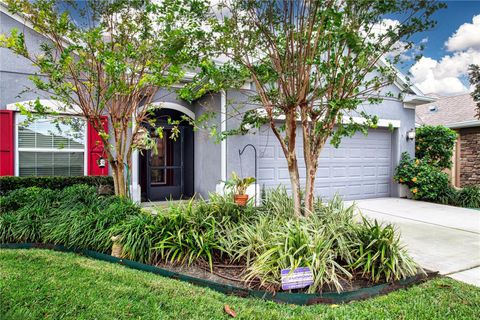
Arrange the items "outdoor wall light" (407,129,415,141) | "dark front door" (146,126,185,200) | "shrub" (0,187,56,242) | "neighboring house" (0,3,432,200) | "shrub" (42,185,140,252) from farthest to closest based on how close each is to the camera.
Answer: "outdoor wall light" (407,129,415,141) → "dark front door" (146,126,185,200) → "neighboring house" (0,3,432,200) → "shrub" (0,187,56,242) → "shrub" (42,185,140,252)

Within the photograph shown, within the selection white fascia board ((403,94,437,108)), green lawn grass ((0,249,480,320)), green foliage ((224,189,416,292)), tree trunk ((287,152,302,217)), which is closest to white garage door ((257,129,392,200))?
white fascia board ((403,94,437,108))

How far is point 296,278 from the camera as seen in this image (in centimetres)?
289

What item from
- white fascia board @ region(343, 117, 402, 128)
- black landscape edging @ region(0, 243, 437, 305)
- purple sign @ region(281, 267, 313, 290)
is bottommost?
black landscape edging @ region(0, 243, 437, 305)

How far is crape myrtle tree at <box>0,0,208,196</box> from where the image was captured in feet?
14.0

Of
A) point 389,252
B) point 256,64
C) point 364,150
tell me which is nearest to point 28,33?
point 256,64

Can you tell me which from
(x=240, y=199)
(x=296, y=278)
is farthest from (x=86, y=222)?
(x=296, y=278)

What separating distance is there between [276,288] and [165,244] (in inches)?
56.8

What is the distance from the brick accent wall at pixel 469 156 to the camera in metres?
12.2

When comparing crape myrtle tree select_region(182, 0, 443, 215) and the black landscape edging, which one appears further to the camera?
crape myrtle tree select_region(182, 0, 443, 215)

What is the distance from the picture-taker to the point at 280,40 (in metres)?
4.27

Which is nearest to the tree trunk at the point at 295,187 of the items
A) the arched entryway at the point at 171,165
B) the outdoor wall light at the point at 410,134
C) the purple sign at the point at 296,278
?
the purple sign at the point at 296,278

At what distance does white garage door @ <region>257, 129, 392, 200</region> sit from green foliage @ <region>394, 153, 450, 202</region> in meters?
0.50

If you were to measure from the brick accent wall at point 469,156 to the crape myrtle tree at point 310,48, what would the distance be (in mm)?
10796

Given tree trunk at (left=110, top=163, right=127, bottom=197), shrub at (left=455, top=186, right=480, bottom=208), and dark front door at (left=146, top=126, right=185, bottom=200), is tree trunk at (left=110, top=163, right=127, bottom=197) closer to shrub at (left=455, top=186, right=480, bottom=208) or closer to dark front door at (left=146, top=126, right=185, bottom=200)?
dark front door at (left=146, top=126, right=185, bottom=200)
